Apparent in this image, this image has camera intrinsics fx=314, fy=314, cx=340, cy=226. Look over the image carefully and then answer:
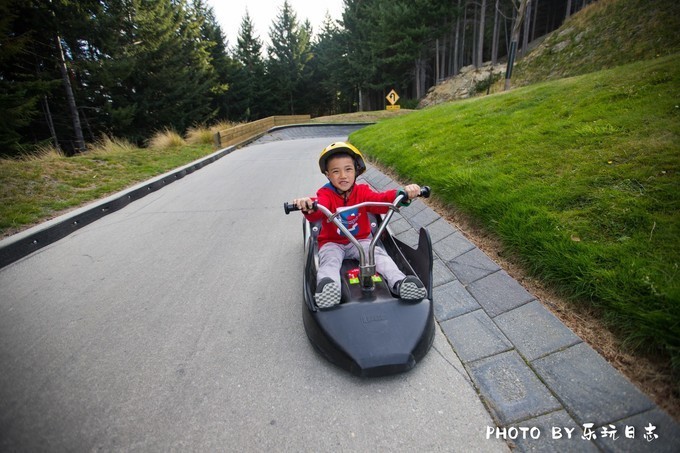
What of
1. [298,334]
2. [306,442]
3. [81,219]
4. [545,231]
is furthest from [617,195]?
[81,219]

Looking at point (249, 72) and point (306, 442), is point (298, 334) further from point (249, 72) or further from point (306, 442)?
point (249, 72)

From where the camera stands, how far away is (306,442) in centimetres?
159

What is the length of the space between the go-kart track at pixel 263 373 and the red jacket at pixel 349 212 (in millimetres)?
634

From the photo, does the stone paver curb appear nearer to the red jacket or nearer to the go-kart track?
the go-kart track

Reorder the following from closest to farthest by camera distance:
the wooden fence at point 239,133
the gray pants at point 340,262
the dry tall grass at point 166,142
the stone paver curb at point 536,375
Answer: the stone paver curb at point 536,375
the gray pants at point 340,262
the dry tall grass at point 166,142
the wooden fence at point 239,133

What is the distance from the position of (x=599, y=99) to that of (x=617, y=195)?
3414mm

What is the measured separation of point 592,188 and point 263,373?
3347 mm

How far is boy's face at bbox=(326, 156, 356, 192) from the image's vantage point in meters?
2.94

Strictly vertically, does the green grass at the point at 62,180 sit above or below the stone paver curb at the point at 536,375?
above

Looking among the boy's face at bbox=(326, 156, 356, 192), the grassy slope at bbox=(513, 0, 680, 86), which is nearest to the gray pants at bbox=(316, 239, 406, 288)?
the boy's face at bbox=(326, 156, 356, 192)

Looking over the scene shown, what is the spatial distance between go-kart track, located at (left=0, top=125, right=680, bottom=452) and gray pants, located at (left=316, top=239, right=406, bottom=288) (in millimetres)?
488

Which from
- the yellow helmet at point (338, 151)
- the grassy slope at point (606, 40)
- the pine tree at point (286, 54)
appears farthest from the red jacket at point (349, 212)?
the pine tree at point (286, 54)

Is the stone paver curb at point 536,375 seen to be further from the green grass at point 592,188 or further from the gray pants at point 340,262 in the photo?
the gray pants at point 340,262

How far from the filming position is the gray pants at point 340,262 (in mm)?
2338
